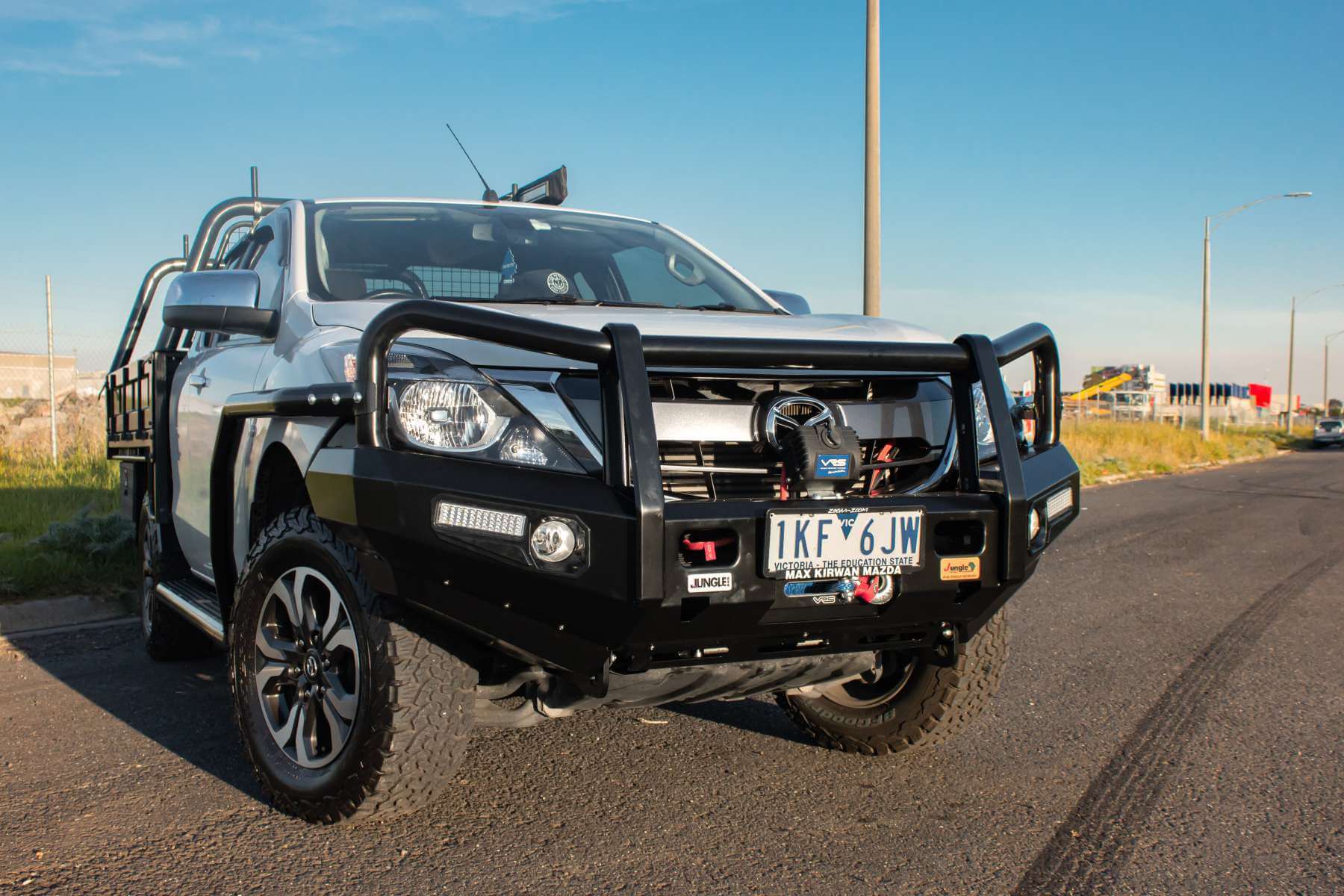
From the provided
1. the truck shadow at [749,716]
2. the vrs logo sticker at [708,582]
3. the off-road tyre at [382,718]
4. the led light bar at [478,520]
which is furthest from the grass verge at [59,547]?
the vrs logo sticker at [708,582]

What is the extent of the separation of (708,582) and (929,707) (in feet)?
4.56

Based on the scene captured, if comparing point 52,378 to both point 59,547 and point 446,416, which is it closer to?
point 59,547

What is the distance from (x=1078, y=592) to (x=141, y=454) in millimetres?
5232

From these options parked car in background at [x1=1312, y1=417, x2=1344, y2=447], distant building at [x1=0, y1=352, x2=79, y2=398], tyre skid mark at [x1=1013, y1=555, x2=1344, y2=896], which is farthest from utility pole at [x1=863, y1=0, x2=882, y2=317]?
parked car in background at [x1=1312, y1=417, x2=1344, y2=447]

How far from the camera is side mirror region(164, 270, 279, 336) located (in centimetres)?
352

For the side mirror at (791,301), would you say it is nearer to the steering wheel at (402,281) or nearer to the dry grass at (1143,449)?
the steering wheel at (402,281)

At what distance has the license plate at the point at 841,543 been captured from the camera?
2.57 m

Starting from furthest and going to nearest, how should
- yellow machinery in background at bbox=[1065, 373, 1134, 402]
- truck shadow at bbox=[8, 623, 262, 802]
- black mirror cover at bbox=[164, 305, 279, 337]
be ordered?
yellow machinery in background at bbox=[1065, 373, 1134, 402] < truck shadow at bbox=[8, 623, 262, 802] < black mirror cover at bbox=[164, 305, 279, 337]

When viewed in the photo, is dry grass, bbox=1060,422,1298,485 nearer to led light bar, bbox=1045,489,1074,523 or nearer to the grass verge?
the grass verge

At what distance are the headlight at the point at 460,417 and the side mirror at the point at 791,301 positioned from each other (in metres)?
1.98

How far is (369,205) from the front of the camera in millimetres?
4281

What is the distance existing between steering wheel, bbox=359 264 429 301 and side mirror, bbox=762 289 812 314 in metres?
1.39

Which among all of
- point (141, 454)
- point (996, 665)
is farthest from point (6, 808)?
point (996, 665)

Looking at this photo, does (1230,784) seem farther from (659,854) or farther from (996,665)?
(659,854)
